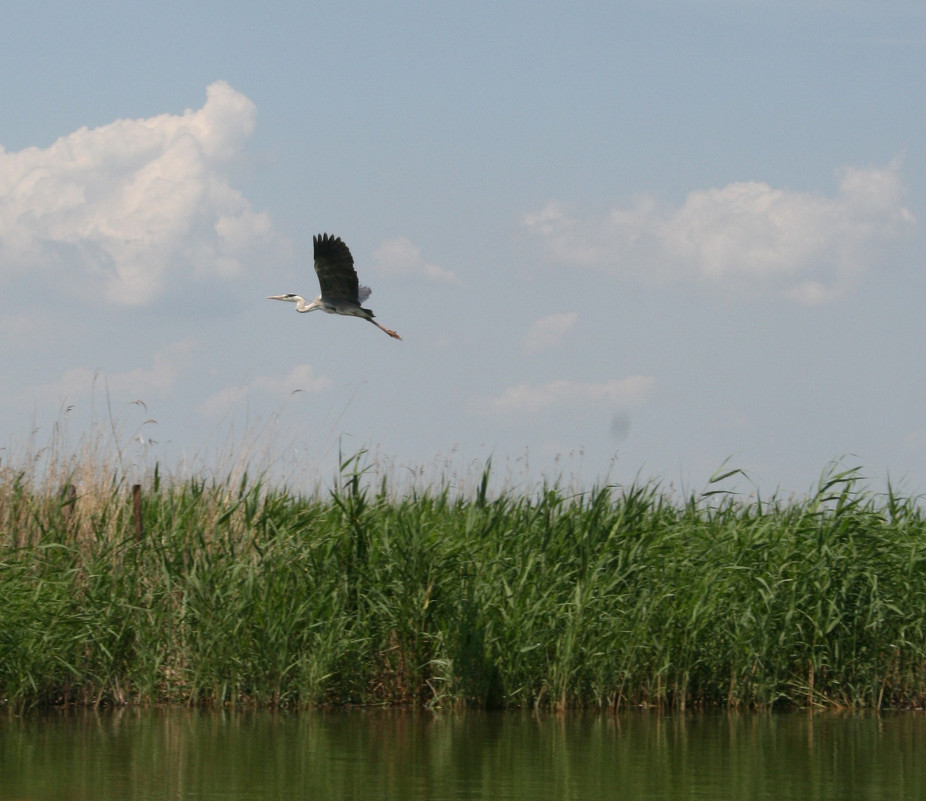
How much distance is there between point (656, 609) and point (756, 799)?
11.3 ft

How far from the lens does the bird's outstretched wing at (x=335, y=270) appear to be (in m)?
13.8

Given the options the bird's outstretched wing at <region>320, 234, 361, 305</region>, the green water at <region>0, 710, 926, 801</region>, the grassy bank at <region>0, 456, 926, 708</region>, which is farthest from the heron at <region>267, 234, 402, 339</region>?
the green water at <region>0, 710, 926, 801</region>

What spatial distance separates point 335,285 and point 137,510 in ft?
15.0

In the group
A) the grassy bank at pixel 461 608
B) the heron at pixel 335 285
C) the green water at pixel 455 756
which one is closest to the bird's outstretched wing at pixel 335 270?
the heron at pixel 335 285

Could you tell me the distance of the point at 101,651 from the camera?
9812mm

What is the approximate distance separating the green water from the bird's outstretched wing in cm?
594

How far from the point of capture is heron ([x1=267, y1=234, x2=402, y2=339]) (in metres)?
13.8

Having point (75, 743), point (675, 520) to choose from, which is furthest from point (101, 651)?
point (675, 520)

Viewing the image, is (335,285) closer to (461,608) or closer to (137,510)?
(137,510)

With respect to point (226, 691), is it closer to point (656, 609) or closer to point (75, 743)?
point (75, 743)

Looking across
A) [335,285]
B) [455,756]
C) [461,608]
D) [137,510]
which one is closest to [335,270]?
[335,285]

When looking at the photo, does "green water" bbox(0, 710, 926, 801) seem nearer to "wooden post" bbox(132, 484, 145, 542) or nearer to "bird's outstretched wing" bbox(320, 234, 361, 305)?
"wooden post" bbox(132, 484, 145, 542)

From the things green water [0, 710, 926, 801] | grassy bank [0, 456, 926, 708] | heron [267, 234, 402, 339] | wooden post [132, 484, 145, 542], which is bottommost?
green water [0, 710, 926, 801]

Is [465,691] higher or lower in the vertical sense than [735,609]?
lower
